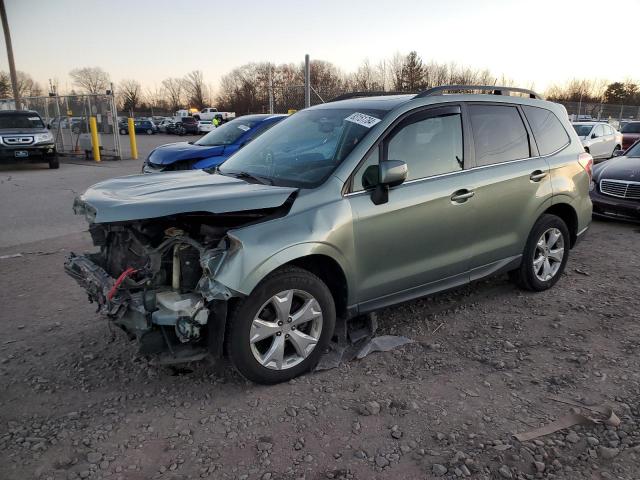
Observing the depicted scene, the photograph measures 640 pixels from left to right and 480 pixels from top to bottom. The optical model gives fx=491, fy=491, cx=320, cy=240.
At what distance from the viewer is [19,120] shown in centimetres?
1581

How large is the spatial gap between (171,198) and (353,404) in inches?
67.5

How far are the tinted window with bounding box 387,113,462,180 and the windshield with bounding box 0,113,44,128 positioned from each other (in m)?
16.0

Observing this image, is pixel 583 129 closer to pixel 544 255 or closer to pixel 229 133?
pixel 229 133

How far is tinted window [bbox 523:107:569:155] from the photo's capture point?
15.3ft

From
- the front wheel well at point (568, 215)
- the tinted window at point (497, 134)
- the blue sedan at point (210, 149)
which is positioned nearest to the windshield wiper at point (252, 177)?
the tinted window at point (497, 134)

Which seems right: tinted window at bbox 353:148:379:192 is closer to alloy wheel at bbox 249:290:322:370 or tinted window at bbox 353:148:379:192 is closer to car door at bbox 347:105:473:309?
car door at bbox 347:105:473:309

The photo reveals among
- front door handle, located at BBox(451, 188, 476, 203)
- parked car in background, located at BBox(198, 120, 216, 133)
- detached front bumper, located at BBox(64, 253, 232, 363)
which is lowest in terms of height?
detached front bumper, located at BBox(64, 253, 232, 363)

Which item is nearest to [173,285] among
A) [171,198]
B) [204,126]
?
[171,198]

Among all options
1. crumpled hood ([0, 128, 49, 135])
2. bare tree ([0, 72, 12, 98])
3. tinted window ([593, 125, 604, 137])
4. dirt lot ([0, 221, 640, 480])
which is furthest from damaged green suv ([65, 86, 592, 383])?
bare tree ([0, 72, 12, 98])

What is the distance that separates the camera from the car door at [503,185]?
161 inches

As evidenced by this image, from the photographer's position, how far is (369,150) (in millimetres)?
3488

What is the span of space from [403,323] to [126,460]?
2435 mm

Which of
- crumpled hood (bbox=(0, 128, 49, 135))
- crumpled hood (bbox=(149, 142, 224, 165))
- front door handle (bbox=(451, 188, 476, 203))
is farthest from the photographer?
crumpled hood (bbox=(0, 128, 49, 135))

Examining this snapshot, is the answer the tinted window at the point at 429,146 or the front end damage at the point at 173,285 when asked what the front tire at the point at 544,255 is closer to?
the tinted window at the point at 429,146
